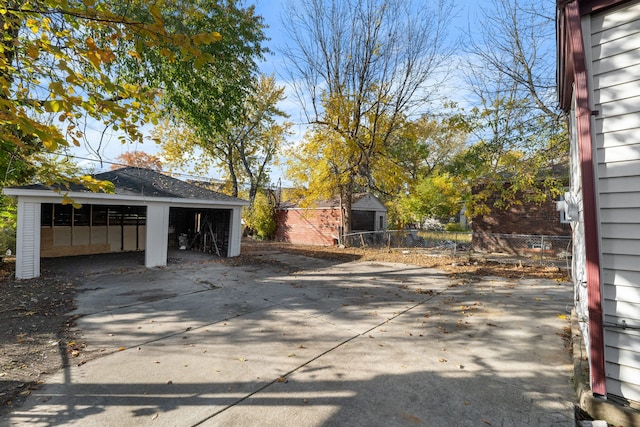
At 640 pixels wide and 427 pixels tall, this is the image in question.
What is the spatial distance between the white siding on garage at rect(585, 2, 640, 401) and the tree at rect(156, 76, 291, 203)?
65.9ft

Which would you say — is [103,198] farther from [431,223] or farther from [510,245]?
[431,223]

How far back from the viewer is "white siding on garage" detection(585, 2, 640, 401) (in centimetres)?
243

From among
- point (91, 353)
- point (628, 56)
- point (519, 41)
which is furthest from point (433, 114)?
point (91, 353)

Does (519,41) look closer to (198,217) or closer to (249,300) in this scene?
(249,300)

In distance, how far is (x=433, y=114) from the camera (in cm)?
1288

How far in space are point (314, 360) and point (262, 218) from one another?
61.5 feet

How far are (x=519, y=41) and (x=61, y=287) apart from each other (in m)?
14.4

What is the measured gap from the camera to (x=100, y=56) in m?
3.21


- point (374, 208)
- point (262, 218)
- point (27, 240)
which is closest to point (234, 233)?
point (27, 240)

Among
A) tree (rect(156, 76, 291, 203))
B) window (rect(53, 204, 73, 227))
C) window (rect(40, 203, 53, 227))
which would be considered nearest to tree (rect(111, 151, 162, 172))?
tree (rect(156, 76, 291, 203))

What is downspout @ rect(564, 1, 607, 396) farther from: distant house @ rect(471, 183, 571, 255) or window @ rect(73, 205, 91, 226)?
window @ rect(73, 205, 91, 226)

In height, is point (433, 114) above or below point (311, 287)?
above

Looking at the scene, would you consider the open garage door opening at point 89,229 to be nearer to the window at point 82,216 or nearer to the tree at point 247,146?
the window at point 82,216

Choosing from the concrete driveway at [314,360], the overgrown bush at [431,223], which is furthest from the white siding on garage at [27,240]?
the overgrown bush at [431,223]
